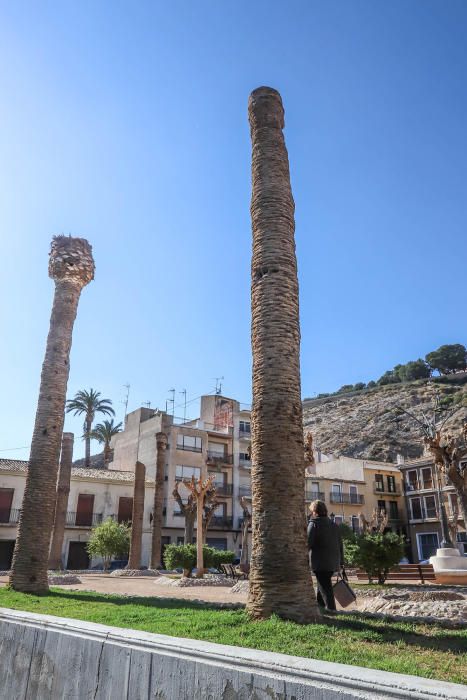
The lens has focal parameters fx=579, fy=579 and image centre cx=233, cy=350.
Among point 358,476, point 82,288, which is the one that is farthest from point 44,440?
point 358,476

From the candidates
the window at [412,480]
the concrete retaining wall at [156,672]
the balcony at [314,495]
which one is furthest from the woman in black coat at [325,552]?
the window at [412,480]

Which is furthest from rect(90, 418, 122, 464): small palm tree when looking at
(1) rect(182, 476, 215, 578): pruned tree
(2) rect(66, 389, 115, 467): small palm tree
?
(1) rect(182, 476, 215, 578): pruned tree

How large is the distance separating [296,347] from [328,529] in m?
2.66

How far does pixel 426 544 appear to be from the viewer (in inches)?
2042

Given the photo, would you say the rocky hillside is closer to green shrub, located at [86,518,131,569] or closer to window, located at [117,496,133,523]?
window, located at [117,496,133,523]

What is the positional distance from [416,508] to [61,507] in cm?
3676

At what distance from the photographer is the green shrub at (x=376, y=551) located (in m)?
16.7

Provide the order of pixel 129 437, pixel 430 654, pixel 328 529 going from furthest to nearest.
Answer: pixel 129 437, pixel 328 529, pixel 430 654

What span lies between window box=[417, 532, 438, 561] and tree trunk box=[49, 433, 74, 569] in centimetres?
3520

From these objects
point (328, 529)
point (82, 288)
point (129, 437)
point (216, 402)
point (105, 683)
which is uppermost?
point (216, 402)

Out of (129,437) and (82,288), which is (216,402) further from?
(82,288)

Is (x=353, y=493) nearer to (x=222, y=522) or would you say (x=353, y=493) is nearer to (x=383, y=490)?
(x=383, y=490)

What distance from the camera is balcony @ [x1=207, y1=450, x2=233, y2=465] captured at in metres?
49.2

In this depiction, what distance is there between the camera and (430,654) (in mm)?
5098
